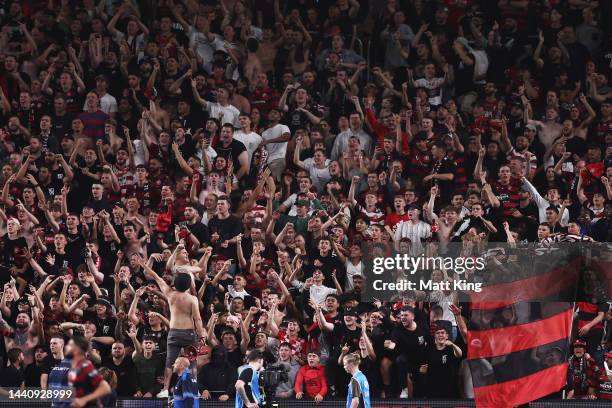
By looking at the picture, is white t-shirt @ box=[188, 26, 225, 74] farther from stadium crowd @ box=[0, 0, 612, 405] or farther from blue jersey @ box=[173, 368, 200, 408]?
blue jersey @ box=[173, 368, 200, 408]

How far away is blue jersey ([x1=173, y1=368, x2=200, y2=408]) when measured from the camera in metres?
15.7

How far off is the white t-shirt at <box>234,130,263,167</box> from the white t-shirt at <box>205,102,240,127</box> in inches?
18.5

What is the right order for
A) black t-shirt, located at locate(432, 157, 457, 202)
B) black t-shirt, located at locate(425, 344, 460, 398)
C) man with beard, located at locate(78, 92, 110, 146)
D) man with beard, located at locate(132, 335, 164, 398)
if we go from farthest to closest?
man with beard, located at locate(78, 92, 110, 146) < black t-shirt, located at locate(432, 157, 457, 202) < man with beard, located at locate(132, 335, 164, 398) < black t-shirt, located at locate(425, 344, 460, 398)

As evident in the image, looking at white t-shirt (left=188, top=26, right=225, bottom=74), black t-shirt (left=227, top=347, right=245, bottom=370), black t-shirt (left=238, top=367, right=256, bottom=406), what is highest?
white t-shirt (left=188, top=26, right=225, bottom=74)

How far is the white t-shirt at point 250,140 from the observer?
21156 mm

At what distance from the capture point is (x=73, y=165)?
68.9 ft

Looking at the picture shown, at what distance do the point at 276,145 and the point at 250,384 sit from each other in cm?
646

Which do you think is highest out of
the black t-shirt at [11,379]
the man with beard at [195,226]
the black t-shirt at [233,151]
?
the black t-shirt at [233,151]

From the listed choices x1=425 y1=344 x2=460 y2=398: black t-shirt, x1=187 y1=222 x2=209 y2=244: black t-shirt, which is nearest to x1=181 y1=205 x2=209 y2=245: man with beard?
x1=187 y1=222 x2=209 y2=244: black t-shirt

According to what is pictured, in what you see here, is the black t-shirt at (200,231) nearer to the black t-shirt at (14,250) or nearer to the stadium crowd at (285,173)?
the stadium crowd at (285,173)

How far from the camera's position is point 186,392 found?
15672 millimetres

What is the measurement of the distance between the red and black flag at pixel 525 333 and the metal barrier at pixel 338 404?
0.49m

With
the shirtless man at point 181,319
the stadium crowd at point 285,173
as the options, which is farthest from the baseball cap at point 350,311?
the shirtless man at point 181,319

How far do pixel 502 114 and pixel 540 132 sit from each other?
684 mm
